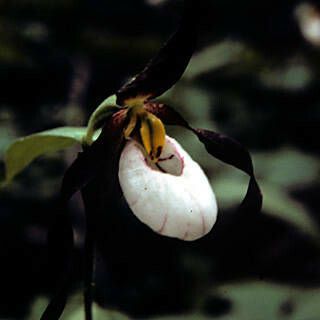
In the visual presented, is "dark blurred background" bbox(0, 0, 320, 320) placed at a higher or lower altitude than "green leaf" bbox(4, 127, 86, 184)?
lower

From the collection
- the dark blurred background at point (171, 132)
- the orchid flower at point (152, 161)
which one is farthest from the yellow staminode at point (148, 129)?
the dark blurred background at point (171, 132)

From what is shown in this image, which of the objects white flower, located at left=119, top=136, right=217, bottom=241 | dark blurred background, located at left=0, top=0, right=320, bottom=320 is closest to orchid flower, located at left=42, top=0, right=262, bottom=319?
white flower, located at left=119, top=136, right=217, bottom=241

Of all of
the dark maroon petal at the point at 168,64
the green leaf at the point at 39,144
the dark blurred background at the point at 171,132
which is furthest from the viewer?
the dark blurred background at the point at 171,132

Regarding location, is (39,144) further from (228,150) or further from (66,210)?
(228,150)

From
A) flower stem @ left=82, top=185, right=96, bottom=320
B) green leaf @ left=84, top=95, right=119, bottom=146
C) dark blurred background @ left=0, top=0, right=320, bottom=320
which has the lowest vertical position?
dark blurred background @ left=0, top=0, right=320, bottom=320

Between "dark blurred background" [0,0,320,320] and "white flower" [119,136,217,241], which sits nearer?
"white flower" [119,136,217,241]

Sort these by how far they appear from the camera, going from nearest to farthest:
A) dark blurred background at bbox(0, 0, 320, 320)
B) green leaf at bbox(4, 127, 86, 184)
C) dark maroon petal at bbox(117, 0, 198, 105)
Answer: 1. dark maroon petal at bbox(117, 0, 198, 105)
2. green leaf at bbox(4, 127, 86, 184)
3. dark blurred background at bbox(0, 0, 320, 320)

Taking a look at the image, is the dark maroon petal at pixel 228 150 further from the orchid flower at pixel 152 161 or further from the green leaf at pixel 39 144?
the green leaf at pixel 39 144

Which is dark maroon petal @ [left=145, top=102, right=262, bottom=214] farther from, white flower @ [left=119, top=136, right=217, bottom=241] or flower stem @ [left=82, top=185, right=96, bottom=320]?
flower stem @ [left=82, top=185, right=96, bottom=320]
